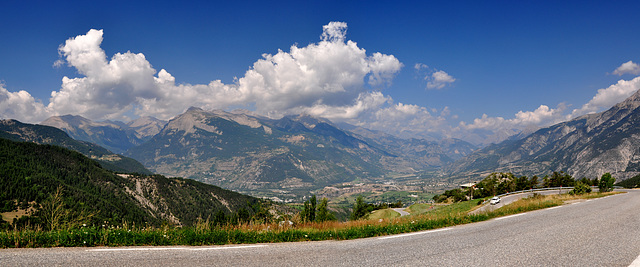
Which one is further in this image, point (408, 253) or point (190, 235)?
point (190, 235)

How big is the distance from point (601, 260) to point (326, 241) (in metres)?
7.21

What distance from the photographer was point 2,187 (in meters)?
137

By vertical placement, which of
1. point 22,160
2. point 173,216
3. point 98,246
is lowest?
point 173,216

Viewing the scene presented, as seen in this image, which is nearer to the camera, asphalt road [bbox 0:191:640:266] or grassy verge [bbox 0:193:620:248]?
asphalt road [bbox 0:191:640:266]

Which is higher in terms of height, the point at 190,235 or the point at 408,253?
the point at 190,235

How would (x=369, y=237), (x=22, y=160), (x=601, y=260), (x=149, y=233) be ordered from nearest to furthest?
(x=601, y=260)
(x=149, y=233)
(x=369, y=237)
(x=22, y=160)

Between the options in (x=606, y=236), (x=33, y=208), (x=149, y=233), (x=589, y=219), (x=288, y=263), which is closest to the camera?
(x=288, y=263)

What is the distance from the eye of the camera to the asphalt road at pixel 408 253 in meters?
6.55

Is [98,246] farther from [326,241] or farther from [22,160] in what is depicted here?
[22,160]

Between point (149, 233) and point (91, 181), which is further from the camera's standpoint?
point (91, 181)

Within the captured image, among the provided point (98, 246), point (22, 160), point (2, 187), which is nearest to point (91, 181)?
point (22, 160)

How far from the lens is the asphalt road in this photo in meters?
6.55

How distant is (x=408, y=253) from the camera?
24.6 ft

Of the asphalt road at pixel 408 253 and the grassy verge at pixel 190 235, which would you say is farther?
the grassy verge at pixel 190 235
